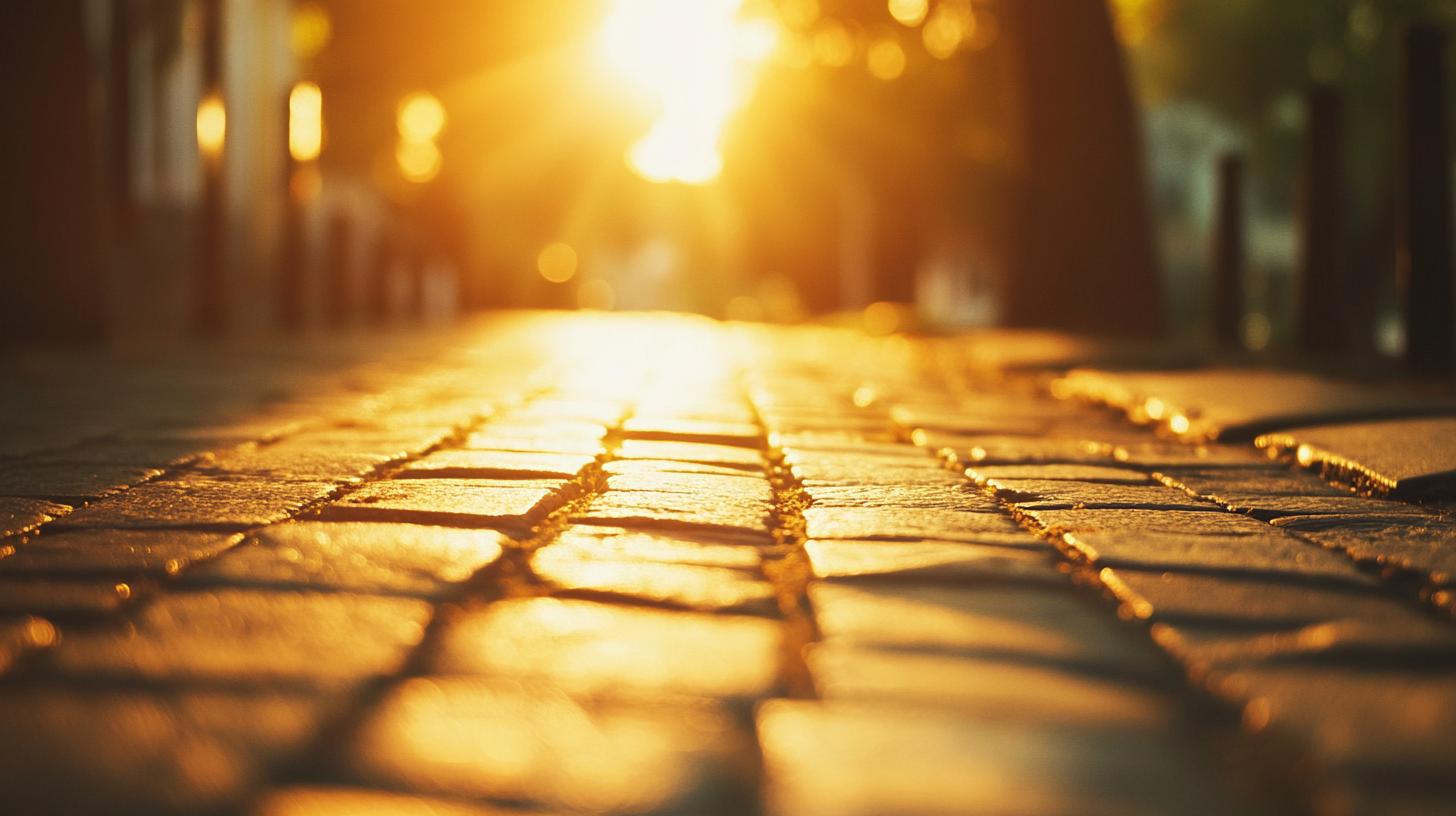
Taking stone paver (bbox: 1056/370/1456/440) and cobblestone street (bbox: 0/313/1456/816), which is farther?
stone paver (bbox: 1056/370/1456/440)

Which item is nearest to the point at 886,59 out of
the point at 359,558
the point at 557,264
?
the point at 359,558

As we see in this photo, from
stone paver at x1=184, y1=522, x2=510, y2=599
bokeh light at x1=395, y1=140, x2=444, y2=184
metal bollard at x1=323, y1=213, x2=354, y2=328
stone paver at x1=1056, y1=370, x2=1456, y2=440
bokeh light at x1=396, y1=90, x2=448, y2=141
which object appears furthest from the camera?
bokeh light at x1=395, y1=140, x2=444, y2=184

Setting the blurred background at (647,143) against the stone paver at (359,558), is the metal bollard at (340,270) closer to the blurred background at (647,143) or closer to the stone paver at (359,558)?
the blurred background at (647,143)

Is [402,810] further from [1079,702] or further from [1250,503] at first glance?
[1250,503]

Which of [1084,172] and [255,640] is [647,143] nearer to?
[1084,172]

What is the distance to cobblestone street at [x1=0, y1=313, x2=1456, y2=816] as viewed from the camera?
153 centimetres

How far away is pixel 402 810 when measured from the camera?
55.6 inches

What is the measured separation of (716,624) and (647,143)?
34.9 m

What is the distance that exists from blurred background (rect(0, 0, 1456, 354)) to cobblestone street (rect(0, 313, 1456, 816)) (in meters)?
3.55

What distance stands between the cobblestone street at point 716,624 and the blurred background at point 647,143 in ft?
11.6

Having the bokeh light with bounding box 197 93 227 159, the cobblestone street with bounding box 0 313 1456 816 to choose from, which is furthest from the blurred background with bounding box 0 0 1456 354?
the cobblestone street with bounding box 0 313 1456 816

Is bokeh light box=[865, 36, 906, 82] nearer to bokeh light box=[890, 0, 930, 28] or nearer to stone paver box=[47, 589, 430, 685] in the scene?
bokeh light box=[890, 0, 930, 28]

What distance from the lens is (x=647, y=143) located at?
36406 mm

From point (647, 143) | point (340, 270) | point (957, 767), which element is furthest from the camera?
point (647, 143)
